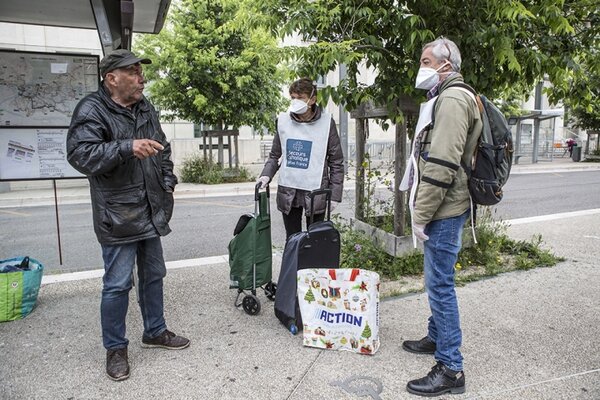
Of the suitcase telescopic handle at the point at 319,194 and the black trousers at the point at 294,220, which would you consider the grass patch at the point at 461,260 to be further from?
the suitcase telescopic handle at the point at 319,194

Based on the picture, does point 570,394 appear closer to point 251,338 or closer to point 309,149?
point 251,338

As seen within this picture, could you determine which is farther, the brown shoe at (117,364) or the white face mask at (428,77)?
the brown shoe at (117,364)

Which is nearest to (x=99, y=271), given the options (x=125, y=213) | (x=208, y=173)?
(x=125, y=213)

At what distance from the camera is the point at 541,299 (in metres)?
4.10

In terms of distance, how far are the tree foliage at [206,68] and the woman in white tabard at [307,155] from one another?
8.79 m

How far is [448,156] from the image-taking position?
2.46 metres

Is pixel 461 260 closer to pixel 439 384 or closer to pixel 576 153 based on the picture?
pixel 439 384

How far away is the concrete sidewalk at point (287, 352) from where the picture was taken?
8.98 ft

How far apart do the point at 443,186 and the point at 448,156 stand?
0.54 ft

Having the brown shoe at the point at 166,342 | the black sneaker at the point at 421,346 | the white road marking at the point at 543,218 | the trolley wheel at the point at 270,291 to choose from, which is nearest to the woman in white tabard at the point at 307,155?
the trolley wheel at the point at 270,291

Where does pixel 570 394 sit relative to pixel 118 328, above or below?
below

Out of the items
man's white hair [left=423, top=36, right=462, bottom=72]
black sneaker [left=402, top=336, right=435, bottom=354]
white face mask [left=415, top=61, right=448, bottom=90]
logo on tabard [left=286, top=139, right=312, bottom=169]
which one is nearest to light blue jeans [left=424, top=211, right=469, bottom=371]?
black sneaker [left=402, top=336, right=435, bottom=354]

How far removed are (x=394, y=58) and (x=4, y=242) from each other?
247 inches

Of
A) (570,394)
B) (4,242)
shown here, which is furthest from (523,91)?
(4,242)
